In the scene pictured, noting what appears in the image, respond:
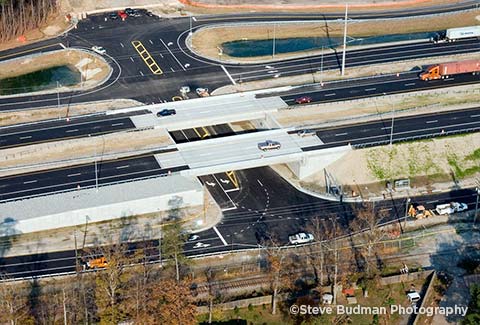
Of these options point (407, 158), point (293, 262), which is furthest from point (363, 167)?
point (293, 262)

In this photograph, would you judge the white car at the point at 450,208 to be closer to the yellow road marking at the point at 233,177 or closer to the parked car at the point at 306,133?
the parked car at the point at 306,133

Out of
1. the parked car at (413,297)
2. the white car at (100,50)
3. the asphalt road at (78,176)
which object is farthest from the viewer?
the white car at (100,50)

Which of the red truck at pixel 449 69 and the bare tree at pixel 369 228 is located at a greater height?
the red truck at pixel 449 69

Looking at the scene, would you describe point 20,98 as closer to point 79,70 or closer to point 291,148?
point 79,70

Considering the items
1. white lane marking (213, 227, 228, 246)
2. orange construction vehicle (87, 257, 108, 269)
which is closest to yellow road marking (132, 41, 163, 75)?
white lane marking (213, 227, 228, 246)

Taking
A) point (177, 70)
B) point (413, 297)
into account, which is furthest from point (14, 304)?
point (177, 70)

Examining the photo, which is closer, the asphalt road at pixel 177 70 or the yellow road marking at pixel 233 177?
the yellow road marking at pixel 233 177

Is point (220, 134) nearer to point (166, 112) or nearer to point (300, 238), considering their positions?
point (166, 112)

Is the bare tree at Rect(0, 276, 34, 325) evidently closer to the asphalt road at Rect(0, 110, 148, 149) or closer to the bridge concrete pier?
the asphalt road at Rect(0, 110, 148, 149)

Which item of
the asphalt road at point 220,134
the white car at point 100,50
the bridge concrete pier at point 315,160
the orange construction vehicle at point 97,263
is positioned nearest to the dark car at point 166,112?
the asphalt road at point 220,134
